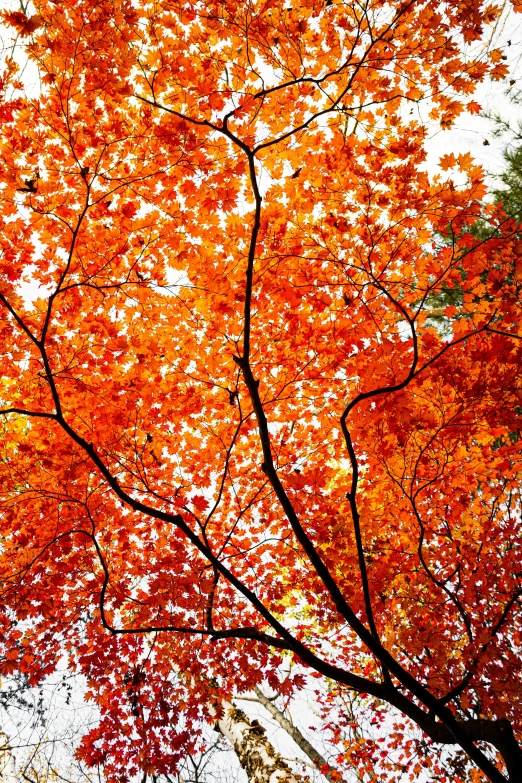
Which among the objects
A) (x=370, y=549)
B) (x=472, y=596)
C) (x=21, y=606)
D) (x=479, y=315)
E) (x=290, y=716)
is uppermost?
(x=479, y=315)

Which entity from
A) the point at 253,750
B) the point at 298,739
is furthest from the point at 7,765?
the point at 298,739

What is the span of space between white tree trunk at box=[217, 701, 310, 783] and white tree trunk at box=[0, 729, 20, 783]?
8.80 feet

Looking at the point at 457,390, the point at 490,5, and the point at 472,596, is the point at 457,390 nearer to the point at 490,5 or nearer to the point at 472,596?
the point at 472,596

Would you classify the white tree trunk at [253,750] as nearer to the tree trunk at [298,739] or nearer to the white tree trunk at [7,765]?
the tree trunk at [298,739]

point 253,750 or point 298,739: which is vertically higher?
point 298,739

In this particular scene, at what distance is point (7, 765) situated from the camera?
18.7ft

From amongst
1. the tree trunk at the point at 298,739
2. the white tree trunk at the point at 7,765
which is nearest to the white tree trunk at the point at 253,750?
the tree trunk at the point at 298,739

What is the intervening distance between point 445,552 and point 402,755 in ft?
18.0

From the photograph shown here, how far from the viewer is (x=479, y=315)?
15.4ft

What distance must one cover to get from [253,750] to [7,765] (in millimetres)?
3615

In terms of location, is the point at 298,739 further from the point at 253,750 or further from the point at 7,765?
the point at 7,765

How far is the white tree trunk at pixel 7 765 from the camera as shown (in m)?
5.47

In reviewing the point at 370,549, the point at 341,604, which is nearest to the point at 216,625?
the point at 370,549

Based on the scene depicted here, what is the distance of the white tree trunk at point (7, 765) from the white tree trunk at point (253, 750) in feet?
8.80
